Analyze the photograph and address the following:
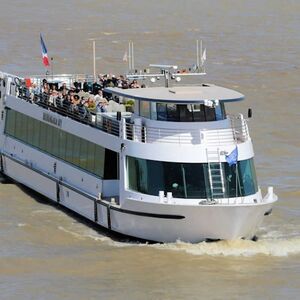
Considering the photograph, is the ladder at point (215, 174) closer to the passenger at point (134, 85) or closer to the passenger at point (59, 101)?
the passenger at point (134, 85)

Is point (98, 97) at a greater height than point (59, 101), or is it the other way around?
point (98, 97)

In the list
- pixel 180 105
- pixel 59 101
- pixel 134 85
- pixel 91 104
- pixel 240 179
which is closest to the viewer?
pixel 240 179

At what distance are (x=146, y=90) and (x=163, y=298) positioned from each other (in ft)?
20.3

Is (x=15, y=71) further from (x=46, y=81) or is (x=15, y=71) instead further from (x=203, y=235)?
(x=203, y=235)

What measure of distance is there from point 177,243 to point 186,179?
1.25 metres

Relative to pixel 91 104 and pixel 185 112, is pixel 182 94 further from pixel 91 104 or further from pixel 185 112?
pixel 91 104

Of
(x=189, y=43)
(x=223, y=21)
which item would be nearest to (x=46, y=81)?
(x=189, y=43)

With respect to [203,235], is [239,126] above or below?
above

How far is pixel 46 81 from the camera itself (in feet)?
109

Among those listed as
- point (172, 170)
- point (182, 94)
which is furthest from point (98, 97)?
point (172, 170)

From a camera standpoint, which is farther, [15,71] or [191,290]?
[15,71]

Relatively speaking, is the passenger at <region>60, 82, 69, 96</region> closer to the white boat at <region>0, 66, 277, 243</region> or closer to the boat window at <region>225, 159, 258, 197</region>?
the white boat at <region>0, 66, 277, 243</region>

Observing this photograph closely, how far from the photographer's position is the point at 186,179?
83.3 ft

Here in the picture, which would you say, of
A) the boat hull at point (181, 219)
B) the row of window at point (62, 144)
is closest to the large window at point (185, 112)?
the row of window at point (62, 144)
